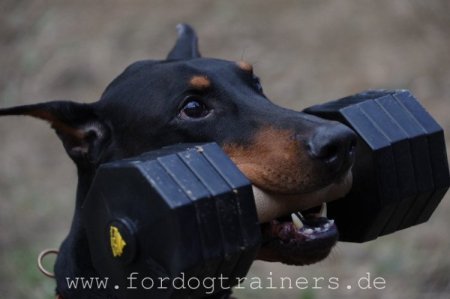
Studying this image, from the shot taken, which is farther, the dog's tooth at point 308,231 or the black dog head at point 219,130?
the dog's tooth at point 308,231

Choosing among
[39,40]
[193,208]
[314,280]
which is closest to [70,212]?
[314,280]

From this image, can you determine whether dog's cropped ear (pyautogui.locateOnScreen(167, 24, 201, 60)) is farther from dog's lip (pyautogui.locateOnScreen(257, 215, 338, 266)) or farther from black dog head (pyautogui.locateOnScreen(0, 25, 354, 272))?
dog's lip (pyautogui.locateOnScreen(257, 215, 338, 266))

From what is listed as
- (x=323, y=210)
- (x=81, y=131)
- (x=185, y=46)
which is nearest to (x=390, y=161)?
(x=323, y=210)

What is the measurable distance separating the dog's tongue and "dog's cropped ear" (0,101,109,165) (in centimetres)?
82

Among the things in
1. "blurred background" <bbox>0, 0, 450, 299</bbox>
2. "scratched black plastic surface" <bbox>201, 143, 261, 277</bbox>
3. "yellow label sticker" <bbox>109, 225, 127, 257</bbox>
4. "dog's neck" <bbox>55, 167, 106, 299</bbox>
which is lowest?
"blurred background" <bbox>0, 0, 450, 299</bbox>

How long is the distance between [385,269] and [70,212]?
7.72 feet

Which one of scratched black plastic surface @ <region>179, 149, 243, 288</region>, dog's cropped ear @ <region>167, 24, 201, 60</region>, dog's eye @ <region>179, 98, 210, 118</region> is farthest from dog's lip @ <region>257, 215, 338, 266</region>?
dog's cropped ear @ <region>167, 24, 201, 60</region>

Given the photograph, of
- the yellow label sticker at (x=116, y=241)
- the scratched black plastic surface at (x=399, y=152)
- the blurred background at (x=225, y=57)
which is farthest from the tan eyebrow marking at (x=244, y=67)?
the blurred background at (x=225, y=57)

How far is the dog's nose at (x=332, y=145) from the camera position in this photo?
10.4 ft

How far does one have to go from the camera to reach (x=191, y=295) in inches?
120

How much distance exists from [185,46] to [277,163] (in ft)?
4.86

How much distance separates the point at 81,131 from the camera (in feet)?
12.6

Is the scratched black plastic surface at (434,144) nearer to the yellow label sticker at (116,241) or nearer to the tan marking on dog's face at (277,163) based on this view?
the tan marking on dog's face at (277,163)

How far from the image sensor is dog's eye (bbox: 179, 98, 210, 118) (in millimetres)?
3611
